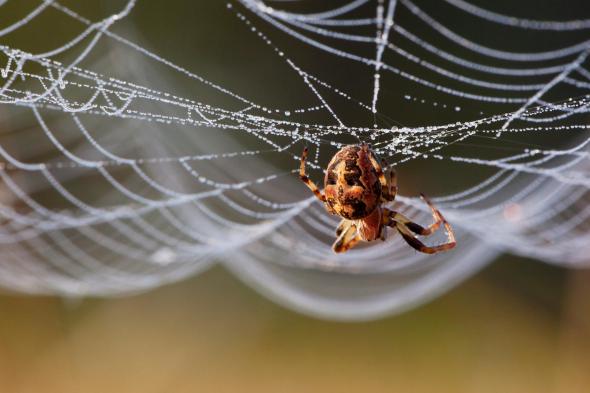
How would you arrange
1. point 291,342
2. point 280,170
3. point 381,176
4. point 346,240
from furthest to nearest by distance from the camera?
point 291,342 → point 280,170 → point 346,240 → point 381,176

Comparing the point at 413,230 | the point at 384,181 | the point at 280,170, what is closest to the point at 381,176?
the point at 384,181

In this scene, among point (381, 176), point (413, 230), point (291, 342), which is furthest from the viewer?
point (291, 342)

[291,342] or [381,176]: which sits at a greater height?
[291,342]

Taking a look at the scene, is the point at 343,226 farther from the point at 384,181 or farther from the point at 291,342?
the point at 291,342

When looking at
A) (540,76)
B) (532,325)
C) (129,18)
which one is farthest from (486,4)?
(532,325)

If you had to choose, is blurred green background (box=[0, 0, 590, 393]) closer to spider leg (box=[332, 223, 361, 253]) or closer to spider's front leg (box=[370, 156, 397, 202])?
spider leg (box=[332, 223, 361, 253])

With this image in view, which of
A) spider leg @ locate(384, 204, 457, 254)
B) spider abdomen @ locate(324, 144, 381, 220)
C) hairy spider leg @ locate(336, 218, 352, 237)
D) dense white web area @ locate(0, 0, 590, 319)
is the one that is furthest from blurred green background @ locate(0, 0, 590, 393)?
spider abdomen @ locate(324, 144, 381, 220)
